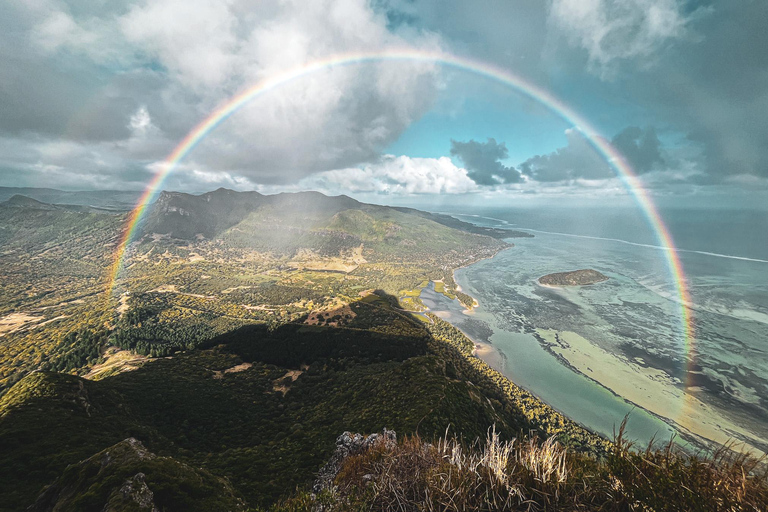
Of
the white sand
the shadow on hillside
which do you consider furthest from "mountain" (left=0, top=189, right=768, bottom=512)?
the white sand

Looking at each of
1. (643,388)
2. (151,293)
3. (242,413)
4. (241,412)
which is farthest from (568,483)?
(151,293)

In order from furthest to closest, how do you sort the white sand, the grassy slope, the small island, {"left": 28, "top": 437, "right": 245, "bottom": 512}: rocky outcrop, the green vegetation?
the small island < the white sand < the grassy slope < {"left": 28, "top": 437, "right": 245, "bottom": 512}: rocky outcrop < the green vegetation

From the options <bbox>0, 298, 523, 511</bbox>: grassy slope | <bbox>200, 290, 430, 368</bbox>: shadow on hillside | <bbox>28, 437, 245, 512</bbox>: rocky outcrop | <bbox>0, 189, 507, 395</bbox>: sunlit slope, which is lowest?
<bbox>0, 189, 507, 395</bbox>: sunlit slope

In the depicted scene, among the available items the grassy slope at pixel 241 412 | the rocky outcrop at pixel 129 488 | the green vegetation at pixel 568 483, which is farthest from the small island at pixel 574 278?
the green vegetation at pixel 568 483

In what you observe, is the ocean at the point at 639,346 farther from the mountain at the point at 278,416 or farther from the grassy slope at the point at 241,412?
the grassy slope at the point at 241,412

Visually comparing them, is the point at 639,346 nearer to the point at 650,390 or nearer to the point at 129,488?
the point at 650,390

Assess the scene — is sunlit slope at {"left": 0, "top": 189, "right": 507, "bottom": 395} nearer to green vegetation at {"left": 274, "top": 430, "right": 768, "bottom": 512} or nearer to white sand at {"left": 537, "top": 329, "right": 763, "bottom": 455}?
white sand at {"left": 537, "top": 329, "right": 763, "bottom": 455}
